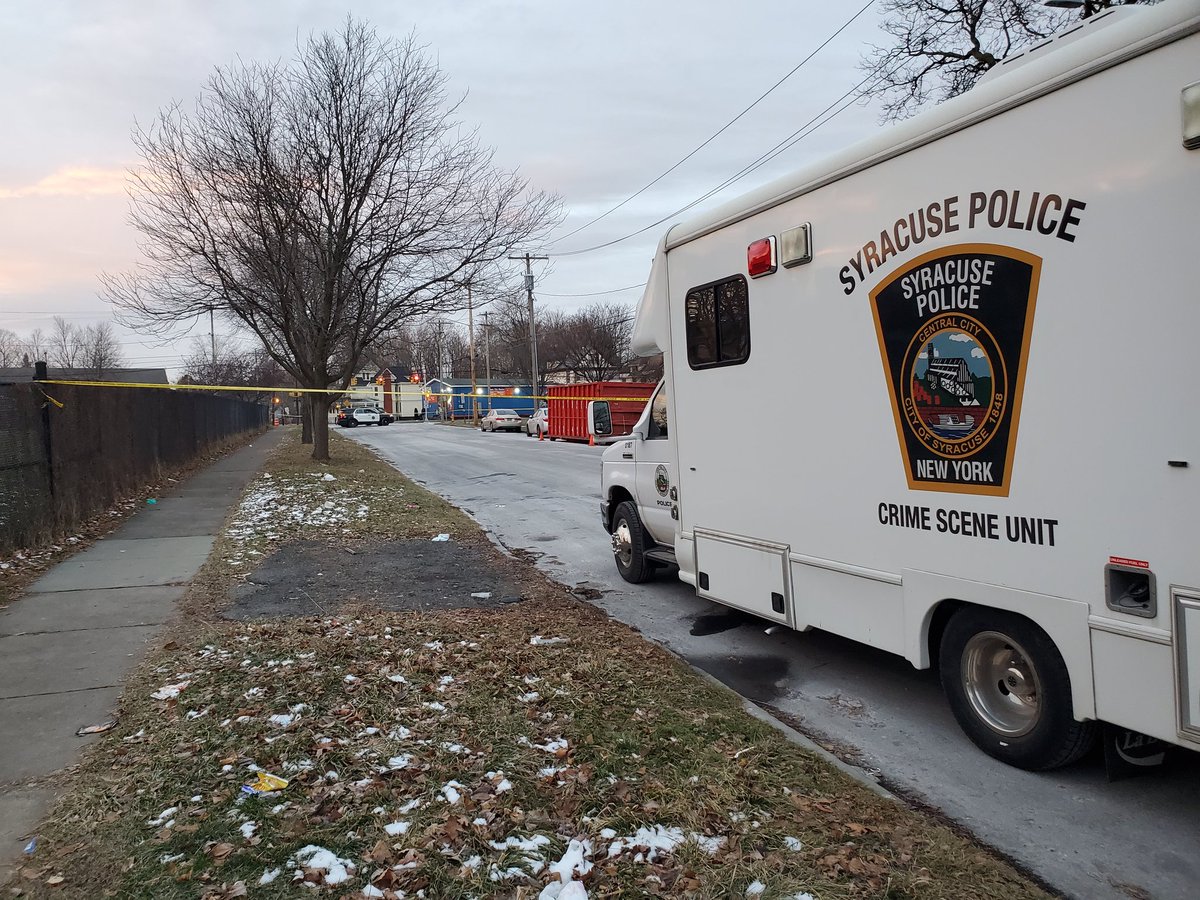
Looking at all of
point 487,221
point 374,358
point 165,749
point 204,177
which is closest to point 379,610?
point 165,749

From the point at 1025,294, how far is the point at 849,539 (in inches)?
64.0

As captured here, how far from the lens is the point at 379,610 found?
22.4 feet

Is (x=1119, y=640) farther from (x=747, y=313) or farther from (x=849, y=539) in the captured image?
(x=747, y=313)

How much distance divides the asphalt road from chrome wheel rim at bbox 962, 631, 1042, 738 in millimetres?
250

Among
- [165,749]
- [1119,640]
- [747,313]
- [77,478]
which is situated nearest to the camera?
[1119,640]

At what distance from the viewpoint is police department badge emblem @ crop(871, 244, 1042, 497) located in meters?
3.63


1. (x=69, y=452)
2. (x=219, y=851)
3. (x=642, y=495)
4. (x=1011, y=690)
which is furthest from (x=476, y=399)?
(x=219, y=851)

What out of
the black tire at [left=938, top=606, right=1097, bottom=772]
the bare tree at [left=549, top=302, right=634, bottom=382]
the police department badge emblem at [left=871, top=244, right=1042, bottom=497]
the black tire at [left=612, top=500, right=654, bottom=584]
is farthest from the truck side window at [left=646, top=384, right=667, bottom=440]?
the bare tree at [left=549, top=302, right=634, bottom=382]

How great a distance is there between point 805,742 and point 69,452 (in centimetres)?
1005

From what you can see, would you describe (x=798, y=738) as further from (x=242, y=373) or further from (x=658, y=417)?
(x=242, y=373)

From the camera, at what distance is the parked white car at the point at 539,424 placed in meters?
38.0

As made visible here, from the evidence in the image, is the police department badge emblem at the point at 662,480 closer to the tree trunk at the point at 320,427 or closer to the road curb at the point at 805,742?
the road curb at the point at 805,742

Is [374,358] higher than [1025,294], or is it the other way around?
[374,358]

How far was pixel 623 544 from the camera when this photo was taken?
27.2ft
